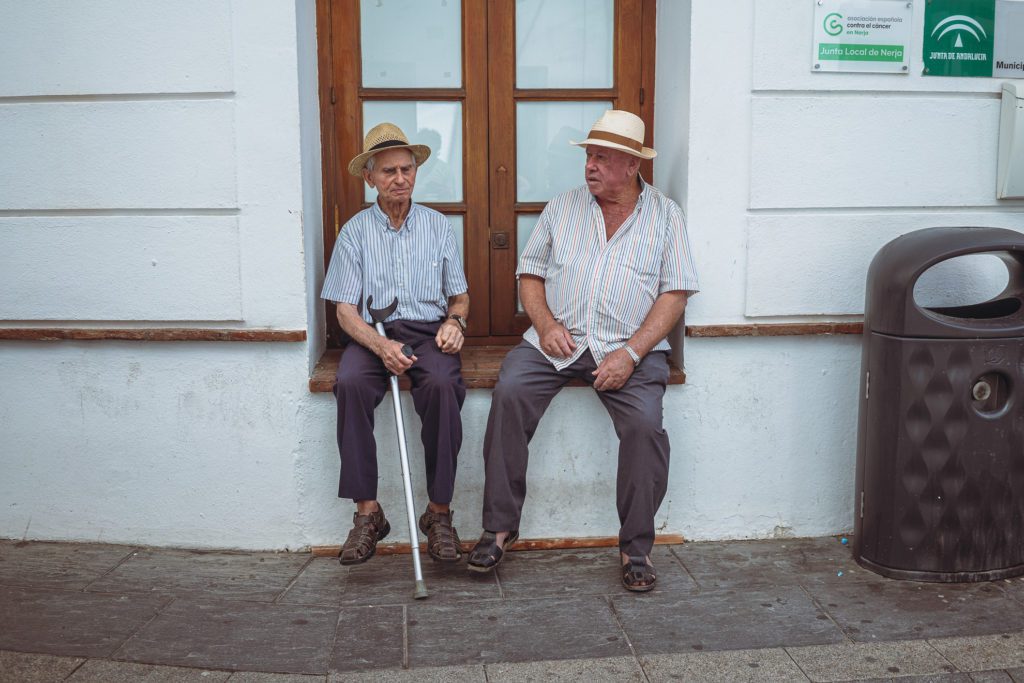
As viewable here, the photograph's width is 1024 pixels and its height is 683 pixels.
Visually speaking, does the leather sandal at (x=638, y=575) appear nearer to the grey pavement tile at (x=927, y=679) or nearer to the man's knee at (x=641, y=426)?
the man's knee at (x=641, y=426)

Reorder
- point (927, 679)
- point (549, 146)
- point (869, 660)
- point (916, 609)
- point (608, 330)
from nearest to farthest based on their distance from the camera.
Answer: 1. point (927, 679)
2. point (869, 660)
3. point (916, 609)
4. point (608, 330)
5. point (549, 146)

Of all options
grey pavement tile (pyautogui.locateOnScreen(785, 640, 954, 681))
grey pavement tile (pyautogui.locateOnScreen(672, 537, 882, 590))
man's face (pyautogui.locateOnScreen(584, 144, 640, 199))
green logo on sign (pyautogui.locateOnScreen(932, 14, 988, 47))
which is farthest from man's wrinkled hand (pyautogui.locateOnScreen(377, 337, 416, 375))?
green logo on sign (pyautogui.locateOnScreen(932, 14, 988, 47))

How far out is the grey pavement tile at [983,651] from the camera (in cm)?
323

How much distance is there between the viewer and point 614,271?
13.3 ft

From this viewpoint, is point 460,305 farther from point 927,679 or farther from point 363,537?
point 927,679

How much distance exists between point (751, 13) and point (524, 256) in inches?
54.7

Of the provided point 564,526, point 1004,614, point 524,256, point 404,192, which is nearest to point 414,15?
point 404,192

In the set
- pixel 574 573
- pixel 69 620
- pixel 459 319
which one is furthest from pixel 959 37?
pixel 69 620

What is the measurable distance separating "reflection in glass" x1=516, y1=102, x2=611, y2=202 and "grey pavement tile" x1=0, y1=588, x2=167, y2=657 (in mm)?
2446

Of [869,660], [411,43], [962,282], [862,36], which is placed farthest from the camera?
[411,43]

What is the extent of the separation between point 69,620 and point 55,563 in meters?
0.65

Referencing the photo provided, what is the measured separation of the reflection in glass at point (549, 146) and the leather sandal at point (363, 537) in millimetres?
1662

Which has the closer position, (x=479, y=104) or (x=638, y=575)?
(x=638, y=575)

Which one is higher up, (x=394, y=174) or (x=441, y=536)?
(x=394, y=174)
